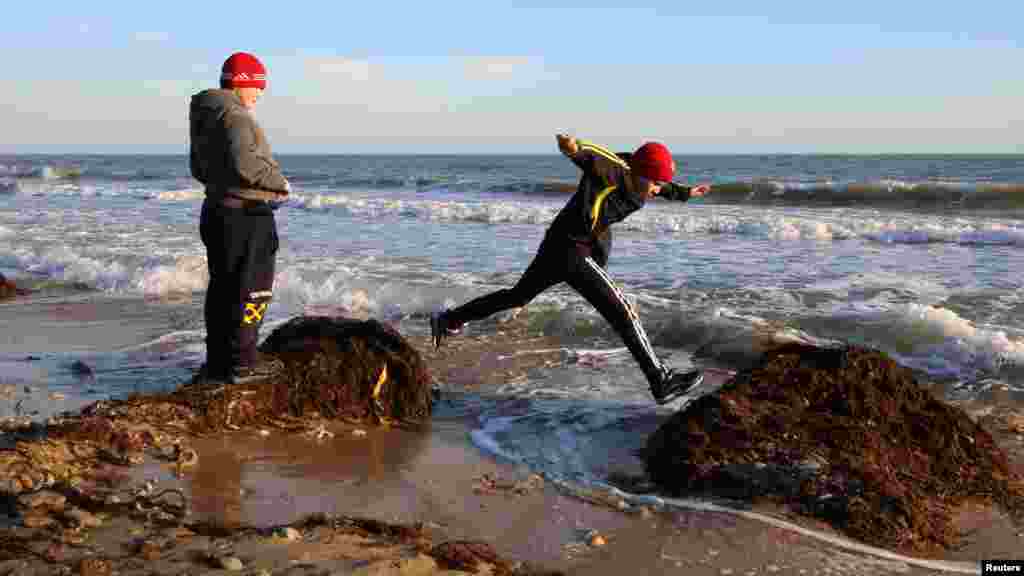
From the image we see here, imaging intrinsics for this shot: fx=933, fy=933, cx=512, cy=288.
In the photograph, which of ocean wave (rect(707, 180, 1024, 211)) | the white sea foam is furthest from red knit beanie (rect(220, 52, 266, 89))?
the white sea foam

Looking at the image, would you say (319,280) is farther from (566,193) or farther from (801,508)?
(566,193)

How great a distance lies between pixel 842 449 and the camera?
15.3ft

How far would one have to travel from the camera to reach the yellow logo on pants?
5.23m

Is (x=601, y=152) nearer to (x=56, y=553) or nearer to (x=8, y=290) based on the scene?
(x=56, y=553)

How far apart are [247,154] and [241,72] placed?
1.53 feet

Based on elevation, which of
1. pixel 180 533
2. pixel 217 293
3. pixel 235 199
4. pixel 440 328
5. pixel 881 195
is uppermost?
pixel 235 199

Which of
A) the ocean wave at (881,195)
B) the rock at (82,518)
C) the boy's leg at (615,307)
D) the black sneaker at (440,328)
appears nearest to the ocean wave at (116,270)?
the black sneaker at (440,328)

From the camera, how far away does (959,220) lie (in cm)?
2047

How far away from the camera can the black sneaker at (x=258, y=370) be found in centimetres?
540

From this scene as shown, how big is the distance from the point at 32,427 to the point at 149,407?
58cm

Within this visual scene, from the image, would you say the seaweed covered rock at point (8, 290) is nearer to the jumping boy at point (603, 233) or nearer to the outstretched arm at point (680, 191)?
the jumping boy at point (603, 233)

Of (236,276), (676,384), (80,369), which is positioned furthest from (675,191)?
(80,369)

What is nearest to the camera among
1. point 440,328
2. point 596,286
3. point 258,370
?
point 258,370

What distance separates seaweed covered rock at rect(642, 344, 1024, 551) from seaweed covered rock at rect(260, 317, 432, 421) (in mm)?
1556
